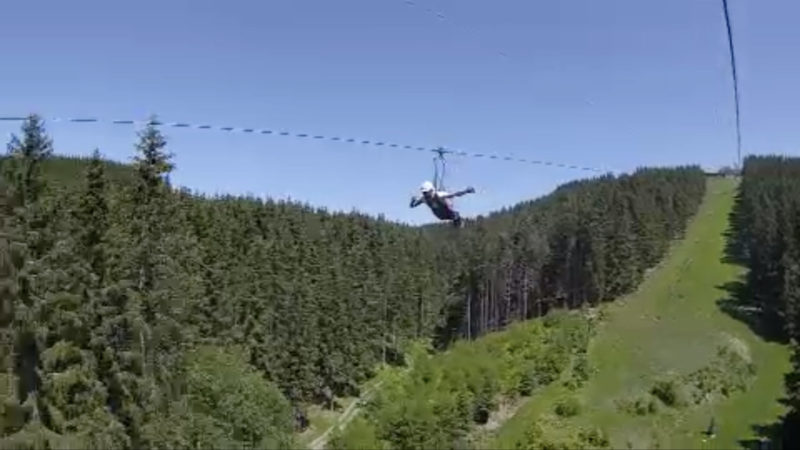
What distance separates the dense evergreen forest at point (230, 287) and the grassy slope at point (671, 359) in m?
5.77

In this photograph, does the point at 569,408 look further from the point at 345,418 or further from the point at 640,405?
the point at 345,418

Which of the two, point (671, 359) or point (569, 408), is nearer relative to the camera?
point (569, 408)

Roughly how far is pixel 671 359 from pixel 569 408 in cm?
1779

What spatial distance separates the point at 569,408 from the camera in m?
67.6

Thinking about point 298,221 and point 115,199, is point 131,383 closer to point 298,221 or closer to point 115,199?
point 115,199

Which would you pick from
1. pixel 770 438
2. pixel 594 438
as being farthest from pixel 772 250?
pixel 594 438

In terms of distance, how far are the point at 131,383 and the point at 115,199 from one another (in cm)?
915

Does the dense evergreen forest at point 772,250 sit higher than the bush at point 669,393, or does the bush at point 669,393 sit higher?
the dense evergreen forest at point 772,250

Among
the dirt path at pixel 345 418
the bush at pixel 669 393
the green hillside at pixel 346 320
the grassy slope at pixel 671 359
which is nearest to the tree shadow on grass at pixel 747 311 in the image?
the grassy slope at pixel 671 359

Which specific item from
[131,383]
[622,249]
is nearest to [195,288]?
[131,383]

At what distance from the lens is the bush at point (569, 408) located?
67375 millimetres

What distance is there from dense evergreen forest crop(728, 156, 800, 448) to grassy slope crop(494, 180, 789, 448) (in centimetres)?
286

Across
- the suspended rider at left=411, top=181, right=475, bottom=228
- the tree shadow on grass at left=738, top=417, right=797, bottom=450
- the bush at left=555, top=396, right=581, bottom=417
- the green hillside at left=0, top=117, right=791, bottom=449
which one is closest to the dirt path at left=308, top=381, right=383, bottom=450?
the green hillside at left=0, top=117, right=791, bottom=449

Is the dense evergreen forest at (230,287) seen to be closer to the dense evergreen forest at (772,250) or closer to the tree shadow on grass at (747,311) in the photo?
the tree shadow on grass at (747,311)
